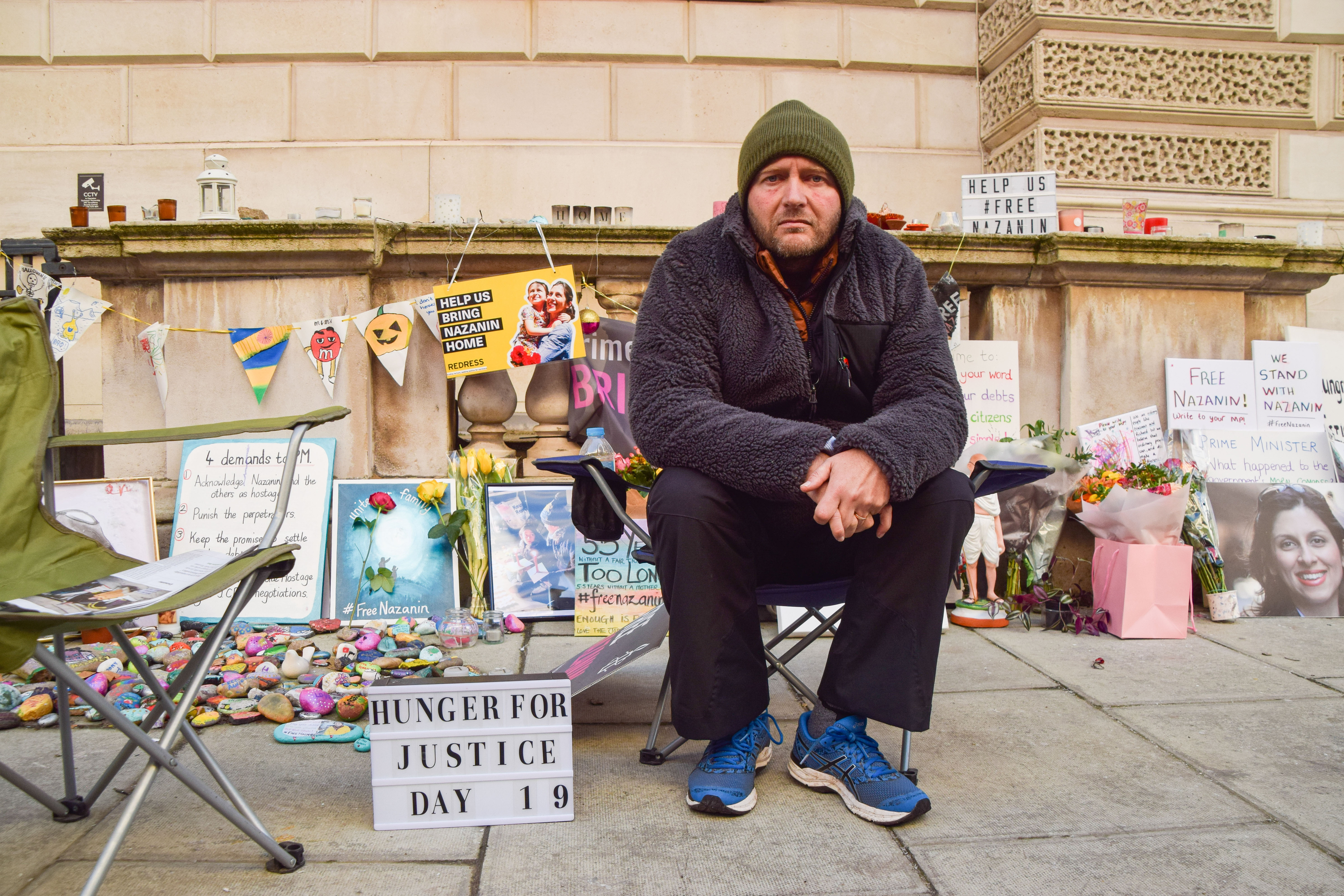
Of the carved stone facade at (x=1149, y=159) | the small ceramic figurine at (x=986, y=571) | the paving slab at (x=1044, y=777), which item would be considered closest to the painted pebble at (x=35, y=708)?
the paving slab at (x=1044, y=777)

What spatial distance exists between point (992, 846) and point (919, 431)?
2.69ft

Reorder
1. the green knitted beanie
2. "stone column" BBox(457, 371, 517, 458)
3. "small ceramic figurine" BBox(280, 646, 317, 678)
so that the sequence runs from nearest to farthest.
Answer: the green knitted beanie
"small ceramic figurine" BBox(280, 646, 317, 678)
"stone column" BBox(457, 371, 517, 458)

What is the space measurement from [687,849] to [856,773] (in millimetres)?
406

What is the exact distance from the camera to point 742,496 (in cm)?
200

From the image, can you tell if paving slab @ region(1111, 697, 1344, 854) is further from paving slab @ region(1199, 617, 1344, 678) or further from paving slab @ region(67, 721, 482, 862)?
paving slab @ region(67, 721, 482, 862)

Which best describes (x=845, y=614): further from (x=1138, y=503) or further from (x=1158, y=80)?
(x=1158, y=80)

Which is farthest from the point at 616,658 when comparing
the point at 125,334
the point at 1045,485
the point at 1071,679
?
the point at 125,334

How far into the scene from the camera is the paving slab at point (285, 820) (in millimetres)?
1679

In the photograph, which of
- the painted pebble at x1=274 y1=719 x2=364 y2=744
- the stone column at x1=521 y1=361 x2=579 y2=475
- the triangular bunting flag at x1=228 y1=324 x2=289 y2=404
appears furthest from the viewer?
the stone column at x1=521 y1=361 x2=579 y2=475

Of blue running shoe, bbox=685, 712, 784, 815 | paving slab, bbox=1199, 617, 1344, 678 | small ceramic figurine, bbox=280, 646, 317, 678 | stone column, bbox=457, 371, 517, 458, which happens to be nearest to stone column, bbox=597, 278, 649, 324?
stone column, bbox=457, 371, 517, 458

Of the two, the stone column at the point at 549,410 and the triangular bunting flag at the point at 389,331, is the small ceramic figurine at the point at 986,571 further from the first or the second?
the triangular bunting flag at the point at 389,331

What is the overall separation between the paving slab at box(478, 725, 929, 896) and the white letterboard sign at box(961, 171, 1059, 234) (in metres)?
3.02

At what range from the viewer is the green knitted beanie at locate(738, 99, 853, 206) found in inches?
81.1

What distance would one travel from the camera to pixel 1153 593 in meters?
3.20
